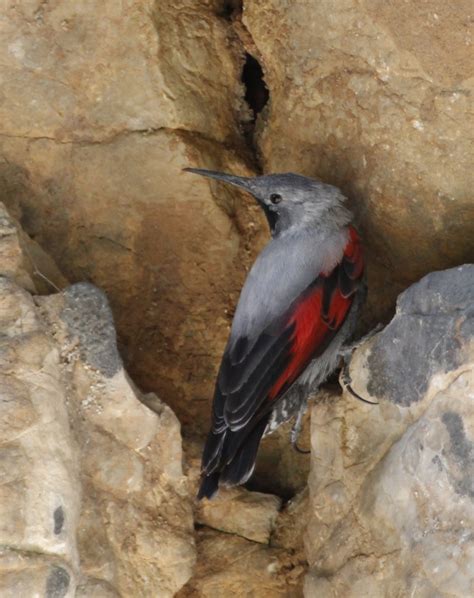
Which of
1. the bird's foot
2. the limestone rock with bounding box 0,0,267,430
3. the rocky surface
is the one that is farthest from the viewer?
the limestone rock with bounding box 0,0,267,430

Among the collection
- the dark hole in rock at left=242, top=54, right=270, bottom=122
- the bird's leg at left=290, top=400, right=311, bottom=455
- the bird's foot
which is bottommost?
the bird's leg at left=290, top=400, right=311, bottom=455

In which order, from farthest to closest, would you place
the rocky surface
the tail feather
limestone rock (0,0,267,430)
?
limestone rock (0,0,267,430)
the tail feather
the rocky surface

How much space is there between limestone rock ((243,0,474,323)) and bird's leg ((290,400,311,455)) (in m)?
0.50

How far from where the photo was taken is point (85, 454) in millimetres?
4055

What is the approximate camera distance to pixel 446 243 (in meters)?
4.14

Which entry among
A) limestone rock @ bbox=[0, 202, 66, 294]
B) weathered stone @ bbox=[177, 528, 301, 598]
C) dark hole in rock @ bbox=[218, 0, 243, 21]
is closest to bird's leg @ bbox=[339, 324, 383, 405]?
weathered stone @ bbox=[177, 528, 301, 598]

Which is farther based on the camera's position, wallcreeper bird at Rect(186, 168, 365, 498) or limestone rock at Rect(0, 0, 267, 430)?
limestone rock at Rect(0, 0, 267, 430)

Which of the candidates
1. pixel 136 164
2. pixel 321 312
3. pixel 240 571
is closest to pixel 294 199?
pixel 321 312

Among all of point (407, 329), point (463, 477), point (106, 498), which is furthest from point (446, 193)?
point (106, 498)

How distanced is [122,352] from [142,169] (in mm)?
722

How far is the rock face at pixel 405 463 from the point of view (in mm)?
3520

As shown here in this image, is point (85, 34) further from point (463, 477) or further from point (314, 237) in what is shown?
point (463, 477)

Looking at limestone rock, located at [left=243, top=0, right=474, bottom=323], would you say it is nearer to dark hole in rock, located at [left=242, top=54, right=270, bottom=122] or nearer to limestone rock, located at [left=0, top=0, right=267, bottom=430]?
dark hole in rock, located at [left=242, top=54, right=270, bottom=122]

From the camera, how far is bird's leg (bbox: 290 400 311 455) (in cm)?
446
